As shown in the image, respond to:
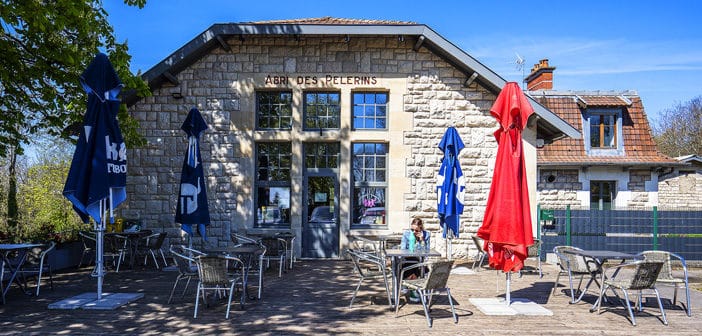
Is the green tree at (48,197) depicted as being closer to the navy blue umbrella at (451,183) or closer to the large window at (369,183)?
the large window at (369,183)

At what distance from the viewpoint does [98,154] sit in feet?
23.0

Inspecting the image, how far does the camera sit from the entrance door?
40.9 feet

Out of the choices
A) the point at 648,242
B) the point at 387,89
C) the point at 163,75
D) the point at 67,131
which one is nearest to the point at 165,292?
the point at 67,131

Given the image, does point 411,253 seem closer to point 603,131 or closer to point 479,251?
point 479,251

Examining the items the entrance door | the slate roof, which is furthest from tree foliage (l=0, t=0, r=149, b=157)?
the entrance door

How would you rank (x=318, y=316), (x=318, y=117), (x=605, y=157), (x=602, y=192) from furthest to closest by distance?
(x=605, y=157) → (x=602, y=192) → (x=318, y=117) → (x=318, y=316)

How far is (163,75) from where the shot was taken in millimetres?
12156

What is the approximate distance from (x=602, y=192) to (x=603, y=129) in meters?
2.03

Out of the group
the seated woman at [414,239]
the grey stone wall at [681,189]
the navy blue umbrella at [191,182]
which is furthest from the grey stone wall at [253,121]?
the grey stone wall at [681,189]

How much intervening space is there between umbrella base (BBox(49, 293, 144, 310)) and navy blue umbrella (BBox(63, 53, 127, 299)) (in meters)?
0.18

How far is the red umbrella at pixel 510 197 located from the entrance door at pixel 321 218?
571cm

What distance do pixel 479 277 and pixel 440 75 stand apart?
4.84 m

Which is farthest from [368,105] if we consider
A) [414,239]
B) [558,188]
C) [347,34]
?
[558,188]

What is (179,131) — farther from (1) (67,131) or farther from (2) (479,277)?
(2) (479,277)
